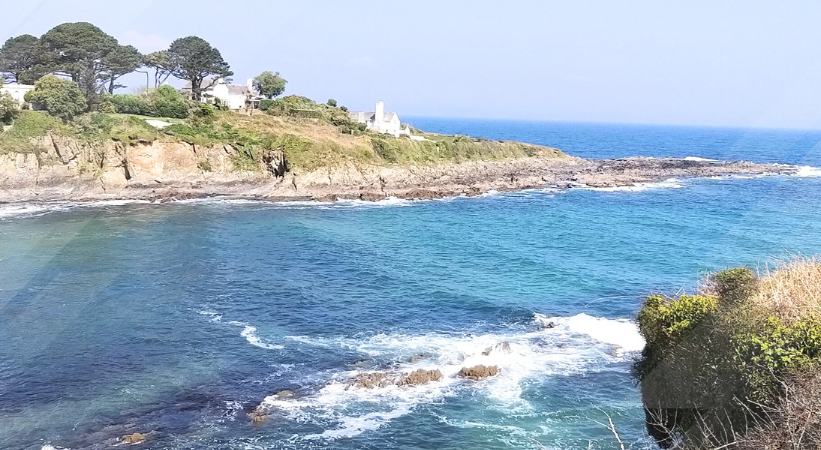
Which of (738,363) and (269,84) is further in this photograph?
(269,84)

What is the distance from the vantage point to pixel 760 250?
4388cm

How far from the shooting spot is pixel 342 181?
241 ft

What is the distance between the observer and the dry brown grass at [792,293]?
14.4 m

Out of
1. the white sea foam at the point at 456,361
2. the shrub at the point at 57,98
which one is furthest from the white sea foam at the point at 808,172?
the shrub at the point at 57,98

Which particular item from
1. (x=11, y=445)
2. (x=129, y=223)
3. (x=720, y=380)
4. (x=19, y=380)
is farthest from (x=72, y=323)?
(x=720, y=380)

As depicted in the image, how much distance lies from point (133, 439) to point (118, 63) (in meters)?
74.9

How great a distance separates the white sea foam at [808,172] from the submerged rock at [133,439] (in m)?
101

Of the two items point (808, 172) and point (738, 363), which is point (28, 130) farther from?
point (808, 172)

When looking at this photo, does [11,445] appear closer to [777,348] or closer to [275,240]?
[777,348]

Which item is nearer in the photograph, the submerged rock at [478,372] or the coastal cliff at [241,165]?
the submerged rock at [478,372]

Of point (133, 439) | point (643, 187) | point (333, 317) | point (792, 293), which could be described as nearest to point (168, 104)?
point (333, 317)

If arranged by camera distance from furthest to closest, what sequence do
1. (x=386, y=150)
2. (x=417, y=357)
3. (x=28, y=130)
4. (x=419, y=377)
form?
(x=386, y=150), (x=28, y=130), (x=417, y=357), (x=419, y=377)

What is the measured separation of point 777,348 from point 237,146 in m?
66.0

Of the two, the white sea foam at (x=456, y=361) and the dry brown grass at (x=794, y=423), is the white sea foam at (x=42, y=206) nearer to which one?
the white sea foam at (x=456, y=361)
